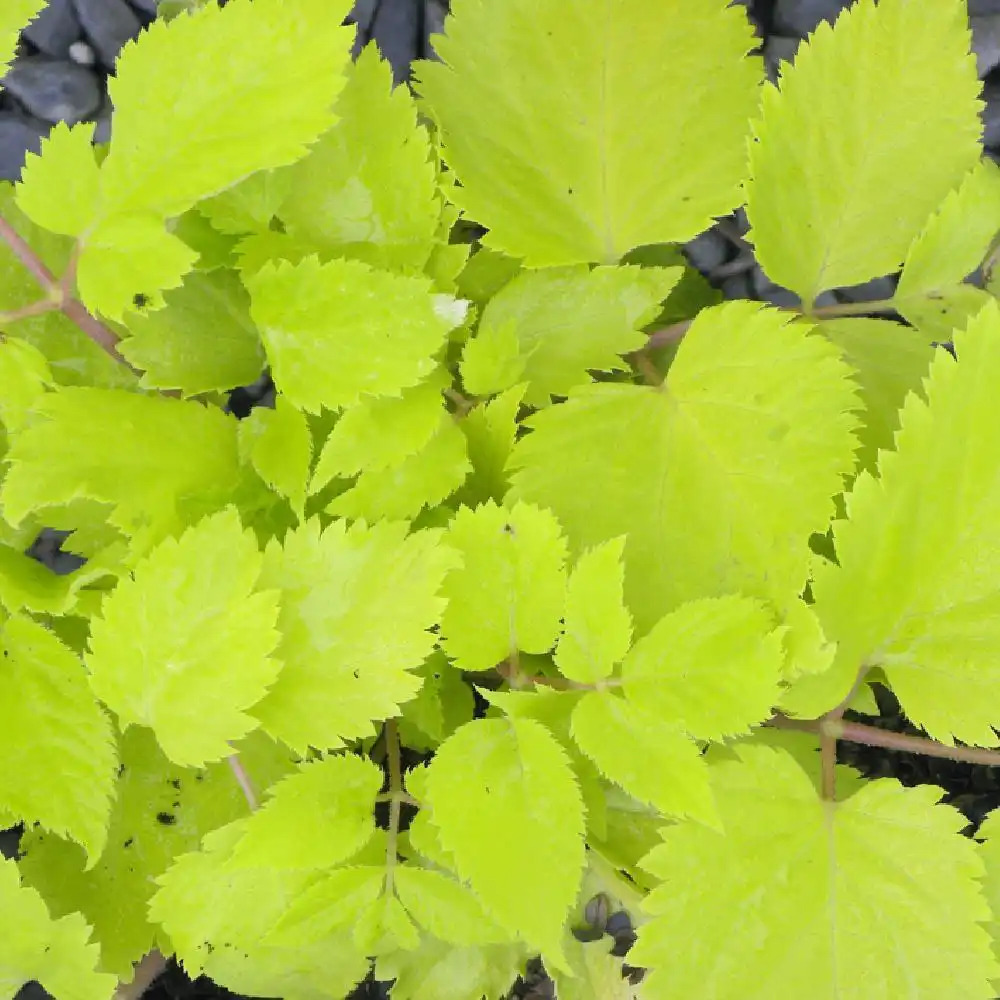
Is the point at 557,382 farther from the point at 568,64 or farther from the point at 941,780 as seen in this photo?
the point at 941,780

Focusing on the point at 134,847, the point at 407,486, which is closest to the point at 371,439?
the point at 407,486

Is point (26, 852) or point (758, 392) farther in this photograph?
point (26, 852)

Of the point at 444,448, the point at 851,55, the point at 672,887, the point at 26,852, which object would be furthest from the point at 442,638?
the point at 851,55

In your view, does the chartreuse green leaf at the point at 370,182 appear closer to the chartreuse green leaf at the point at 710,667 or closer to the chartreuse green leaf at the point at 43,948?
the chartreuse green leaf at the point at 710,667

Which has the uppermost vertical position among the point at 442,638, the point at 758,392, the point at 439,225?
the point at 439,225

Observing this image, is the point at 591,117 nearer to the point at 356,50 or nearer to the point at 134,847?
the point at 356,50

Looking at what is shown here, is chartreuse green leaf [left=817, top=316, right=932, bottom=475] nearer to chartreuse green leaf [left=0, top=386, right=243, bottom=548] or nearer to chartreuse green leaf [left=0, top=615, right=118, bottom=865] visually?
chartreuse green leaf [left=0, top=386, right=243, bottom=548]
